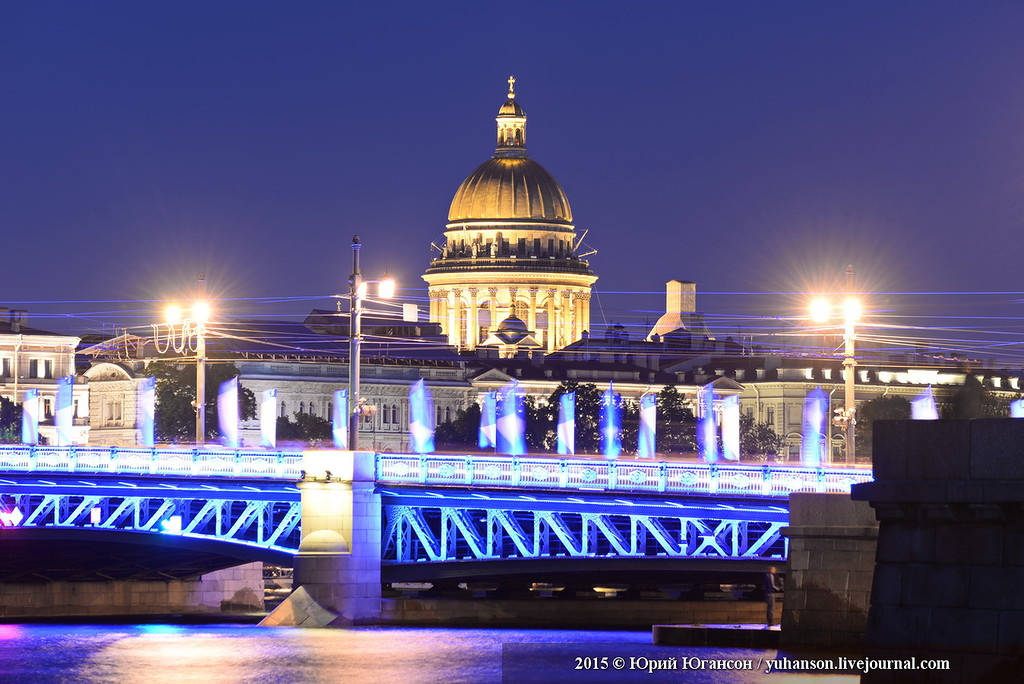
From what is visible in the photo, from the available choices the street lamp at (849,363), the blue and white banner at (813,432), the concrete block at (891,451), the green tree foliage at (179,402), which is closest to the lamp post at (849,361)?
the street lamp at (849,363)

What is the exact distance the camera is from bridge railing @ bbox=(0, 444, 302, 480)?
75.8 metres

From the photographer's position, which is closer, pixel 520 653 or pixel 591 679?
pixel 591 679

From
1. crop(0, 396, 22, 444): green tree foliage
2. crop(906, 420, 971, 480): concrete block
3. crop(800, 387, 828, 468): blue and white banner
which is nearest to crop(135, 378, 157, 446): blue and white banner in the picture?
crop(800, 387, 828, 468): blue and white banner

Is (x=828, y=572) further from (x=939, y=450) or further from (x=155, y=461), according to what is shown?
(x=155, y=461)

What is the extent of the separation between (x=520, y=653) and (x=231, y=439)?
69.1 feet

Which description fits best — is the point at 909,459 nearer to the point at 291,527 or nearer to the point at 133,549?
the point at 291,527

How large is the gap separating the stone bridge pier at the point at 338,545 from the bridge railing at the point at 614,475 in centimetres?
113

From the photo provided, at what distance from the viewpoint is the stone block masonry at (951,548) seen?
32625mm

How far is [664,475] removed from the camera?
68.6m

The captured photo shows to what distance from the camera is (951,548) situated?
3312cm

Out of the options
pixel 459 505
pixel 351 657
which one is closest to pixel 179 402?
pixel 459 505

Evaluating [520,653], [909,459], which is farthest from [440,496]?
[909,459]

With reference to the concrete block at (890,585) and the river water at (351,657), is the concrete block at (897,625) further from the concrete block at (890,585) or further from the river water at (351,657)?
the river water at (351,657)

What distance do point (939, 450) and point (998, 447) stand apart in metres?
0.79
